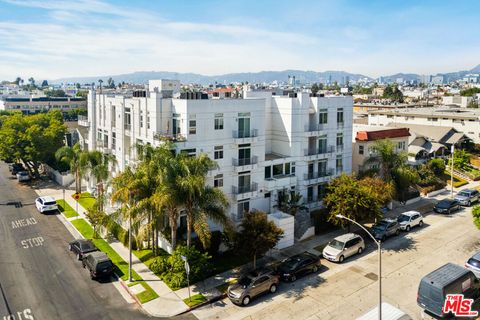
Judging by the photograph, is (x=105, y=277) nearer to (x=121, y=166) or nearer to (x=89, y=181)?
(x=121, y=166)

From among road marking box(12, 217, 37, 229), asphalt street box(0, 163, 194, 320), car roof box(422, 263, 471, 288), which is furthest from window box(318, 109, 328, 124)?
road marking box(12, 217, 37, 229)

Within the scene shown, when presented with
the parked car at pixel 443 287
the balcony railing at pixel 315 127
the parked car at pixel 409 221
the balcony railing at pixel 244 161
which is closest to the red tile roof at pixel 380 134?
the balcony railing at pixel 315 127

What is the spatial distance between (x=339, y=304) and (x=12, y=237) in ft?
93.4

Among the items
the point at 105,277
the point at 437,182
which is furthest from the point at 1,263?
the point at 437,182

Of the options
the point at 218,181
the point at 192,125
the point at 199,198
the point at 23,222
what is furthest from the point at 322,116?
the point at 23,222

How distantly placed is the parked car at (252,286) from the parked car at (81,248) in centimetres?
1215

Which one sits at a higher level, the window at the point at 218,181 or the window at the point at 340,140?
the window at the point at 340,140

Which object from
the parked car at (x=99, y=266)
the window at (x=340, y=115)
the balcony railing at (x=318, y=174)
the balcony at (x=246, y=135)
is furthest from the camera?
the window at (x=340, y=115)

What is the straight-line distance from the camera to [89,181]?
48469 mm

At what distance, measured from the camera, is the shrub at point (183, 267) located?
26.5 metres

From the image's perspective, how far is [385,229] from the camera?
34812 millimetres

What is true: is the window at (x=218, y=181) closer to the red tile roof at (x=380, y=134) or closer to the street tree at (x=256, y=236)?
the street tree at (x=256, y=236)

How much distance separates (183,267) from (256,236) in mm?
5377

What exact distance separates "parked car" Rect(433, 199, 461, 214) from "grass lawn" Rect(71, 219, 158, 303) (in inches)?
1249
